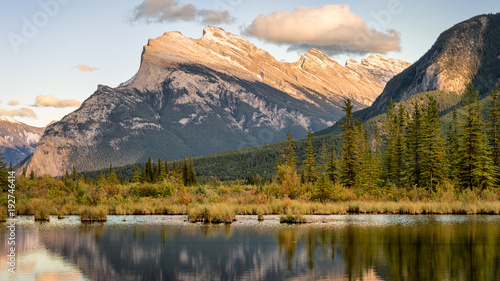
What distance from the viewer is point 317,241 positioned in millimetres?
33562

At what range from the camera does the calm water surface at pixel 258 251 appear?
79.3 feet

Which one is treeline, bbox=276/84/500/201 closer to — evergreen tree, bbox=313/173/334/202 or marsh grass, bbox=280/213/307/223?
evergreen tree, bbox=313/173/334/202

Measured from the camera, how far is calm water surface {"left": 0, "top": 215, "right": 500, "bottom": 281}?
24156mm

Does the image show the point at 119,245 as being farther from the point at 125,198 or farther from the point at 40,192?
the point at 40,192

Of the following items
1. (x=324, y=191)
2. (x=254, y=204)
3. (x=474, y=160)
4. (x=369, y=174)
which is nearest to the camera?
(x=254, y=204)

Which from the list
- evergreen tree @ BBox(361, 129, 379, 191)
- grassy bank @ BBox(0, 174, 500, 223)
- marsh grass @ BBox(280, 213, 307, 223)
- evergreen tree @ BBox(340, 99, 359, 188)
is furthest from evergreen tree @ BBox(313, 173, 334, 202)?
evergreen tree @ BBox(340, 99, 359, 188)

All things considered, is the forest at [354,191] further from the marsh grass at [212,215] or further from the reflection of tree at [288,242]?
the reflection of tree at [288,242]

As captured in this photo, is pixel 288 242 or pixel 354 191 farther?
pixel 354 191

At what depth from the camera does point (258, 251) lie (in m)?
30.2

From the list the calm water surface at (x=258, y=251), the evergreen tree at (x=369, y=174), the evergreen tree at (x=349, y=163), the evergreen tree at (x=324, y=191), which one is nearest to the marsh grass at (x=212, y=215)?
the calm water surface at (x=258, y=251)

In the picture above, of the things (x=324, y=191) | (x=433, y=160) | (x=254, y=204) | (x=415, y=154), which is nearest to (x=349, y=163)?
(x=415, y=154)

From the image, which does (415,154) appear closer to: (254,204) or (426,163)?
(426,163)

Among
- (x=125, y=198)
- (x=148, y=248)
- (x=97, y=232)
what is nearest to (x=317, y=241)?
(x=148, y=248)

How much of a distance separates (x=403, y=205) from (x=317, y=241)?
25791 mm
